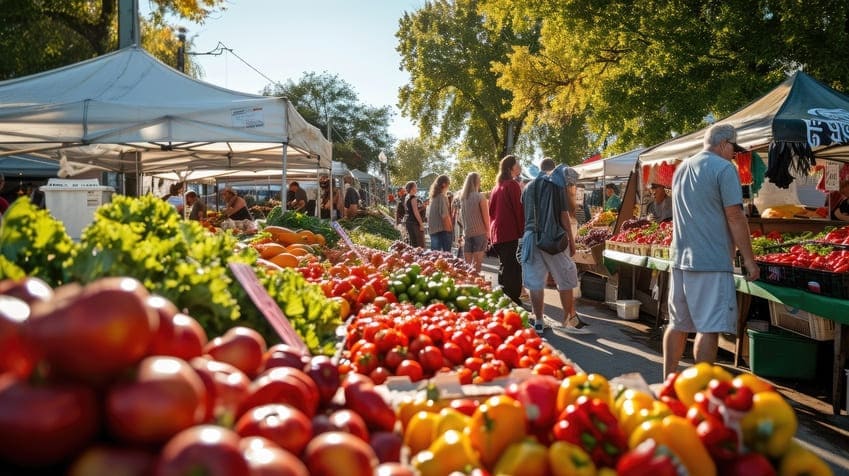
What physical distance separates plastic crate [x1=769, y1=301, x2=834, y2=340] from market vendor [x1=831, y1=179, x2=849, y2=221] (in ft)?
12.9

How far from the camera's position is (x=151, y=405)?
1134mm

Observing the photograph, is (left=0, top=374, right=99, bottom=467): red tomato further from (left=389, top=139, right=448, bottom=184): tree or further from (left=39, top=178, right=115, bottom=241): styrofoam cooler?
(left=389, top=139, right=448, bottom=184): tree

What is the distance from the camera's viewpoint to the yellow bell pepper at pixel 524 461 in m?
1.66

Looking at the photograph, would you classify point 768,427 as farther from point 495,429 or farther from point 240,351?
point 240,351

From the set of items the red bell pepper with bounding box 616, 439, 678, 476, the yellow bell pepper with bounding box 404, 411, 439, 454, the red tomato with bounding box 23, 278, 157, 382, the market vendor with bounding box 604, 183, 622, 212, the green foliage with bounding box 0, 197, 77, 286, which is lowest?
the yellow bell pepper with bounding box 404, 411, 439, 454

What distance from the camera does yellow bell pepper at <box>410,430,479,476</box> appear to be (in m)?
1.70

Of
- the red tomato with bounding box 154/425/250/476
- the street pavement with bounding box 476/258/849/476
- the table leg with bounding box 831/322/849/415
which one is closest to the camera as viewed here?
the red tomato with bounding box 154/425/250/476

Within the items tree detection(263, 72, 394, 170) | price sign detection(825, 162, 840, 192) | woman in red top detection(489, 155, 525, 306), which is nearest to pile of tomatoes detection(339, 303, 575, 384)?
woman in red top detection(489, 155, 525, 306)

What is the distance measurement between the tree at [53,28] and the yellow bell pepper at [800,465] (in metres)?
17.6

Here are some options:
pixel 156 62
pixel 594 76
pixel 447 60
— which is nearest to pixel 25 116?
pixel 156 62

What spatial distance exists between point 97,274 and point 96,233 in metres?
0.39

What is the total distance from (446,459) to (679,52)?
42.1ft

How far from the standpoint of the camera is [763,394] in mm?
1852

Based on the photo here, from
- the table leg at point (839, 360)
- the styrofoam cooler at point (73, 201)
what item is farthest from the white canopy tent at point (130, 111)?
the table leg at point (839, 360)
